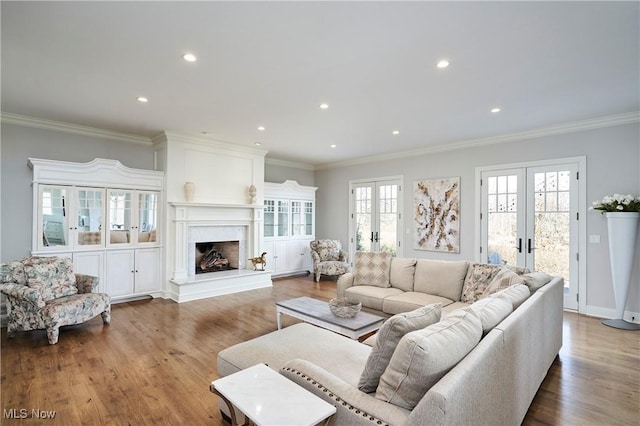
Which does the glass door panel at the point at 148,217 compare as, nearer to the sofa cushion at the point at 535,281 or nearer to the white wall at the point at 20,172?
the white wall at the point at 20,172

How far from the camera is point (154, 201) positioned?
5715mm

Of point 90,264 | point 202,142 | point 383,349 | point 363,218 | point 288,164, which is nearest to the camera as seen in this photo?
point 383,349

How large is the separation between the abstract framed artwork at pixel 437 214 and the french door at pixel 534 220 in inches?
19.2

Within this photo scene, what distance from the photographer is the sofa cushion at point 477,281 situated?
3.61 m

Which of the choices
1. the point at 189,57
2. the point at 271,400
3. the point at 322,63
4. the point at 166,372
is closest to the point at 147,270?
the point at 166,372

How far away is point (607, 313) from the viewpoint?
4.61m

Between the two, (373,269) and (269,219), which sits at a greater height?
(269,219)

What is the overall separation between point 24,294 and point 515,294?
4.90 m

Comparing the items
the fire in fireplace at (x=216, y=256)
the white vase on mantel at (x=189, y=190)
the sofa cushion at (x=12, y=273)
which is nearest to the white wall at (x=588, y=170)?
the fire in fireplace at (x=216, y=256)

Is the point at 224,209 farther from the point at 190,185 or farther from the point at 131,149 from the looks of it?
the point at 131,149

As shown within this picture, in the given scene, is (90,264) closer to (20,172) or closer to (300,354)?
(20,172)

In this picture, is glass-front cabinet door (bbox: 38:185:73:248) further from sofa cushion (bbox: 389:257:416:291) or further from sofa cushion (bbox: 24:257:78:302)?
sofa cushion (bbox: 389:257:416:291)

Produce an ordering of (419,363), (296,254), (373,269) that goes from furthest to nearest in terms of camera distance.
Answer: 1. (296,254)
2. (373,269)
3. (419,363)

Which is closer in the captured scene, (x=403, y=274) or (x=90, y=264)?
(x=403, y=274)
